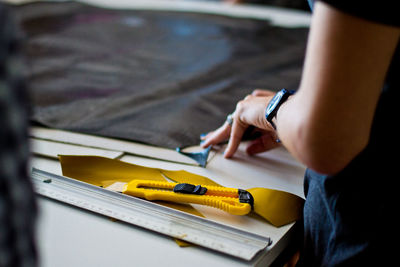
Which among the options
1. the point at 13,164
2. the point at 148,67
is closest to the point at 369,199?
the point at 13,164

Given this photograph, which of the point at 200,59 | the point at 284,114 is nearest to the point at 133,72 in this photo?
Answer: the point at 200,59

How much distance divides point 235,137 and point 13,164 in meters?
0.60

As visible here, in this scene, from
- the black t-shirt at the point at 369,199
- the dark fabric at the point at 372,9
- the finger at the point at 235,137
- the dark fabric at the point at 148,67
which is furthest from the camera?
the dark fabric at the point at 148,67

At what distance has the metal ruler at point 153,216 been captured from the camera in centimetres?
59

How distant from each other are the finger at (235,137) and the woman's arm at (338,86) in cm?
32

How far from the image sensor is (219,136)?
0.90 metres

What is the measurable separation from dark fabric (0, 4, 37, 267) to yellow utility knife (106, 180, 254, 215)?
37cm

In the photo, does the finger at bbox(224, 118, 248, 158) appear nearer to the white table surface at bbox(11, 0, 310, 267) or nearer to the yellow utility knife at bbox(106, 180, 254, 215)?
the white table surface at bbox(11, 0, 310, 267)

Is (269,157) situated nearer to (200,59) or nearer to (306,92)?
(306,92)

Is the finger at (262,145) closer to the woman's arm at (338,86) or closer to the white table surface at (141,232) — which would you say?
the white table surface at (141,232)

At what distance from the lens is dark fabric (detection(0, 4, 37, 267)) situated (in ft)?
0.90

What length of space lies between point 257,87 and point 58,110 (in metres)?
0.57

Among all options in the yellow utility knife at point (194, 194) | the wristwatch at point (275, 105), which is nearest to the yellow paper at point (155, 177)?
the yellow utility knife at point (194, 194)

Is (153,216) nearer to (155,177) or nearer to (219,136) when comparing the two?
(155,177)
